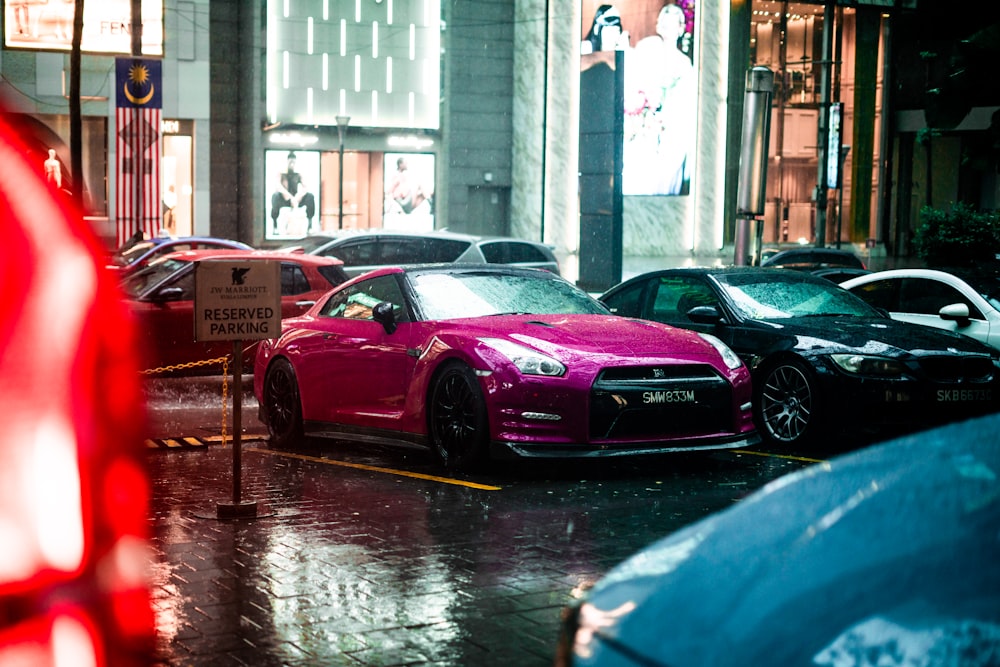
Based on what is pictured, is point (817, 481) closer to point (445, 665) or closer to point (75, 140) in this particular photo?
point (445, 665)

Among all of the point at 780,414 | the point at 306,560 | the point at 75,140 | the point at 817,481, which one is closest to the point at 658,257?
the point at 75,140

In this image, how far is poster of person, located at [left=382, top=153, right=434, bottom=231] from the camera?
148 ft

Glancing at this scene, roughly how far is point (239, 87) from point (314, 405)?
34378 mm

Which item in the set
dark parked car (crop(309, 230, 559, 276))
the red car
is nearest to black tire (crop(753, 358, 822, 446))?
the red car

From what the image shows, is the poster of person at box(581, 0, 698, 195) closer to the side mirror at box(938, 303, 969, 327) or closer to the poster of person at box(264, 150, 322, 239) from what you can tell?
A: the poster of person at box(264, 150, 322, 239)

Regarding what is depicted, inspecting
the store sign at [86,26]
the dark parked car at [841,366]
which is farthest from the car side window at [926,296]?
the store sign at [86,26]

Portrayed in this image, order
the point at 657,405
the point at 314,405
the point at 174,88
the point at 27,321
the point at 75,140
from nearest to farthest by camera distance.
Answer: the point at 27,321
the point at 657,405
the point at 314,405
the point at 75,140
the point at 174,88

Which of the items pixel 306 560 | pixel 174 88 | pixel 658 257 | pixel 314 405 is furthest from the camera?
pixel 658 257

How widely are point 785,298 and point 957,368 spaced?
1.64 m

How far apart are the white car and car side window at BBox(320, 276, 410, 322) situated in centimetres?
534

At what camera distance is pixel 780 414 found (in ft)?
36.9

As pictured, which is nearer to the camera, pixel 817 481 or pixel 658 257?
pixel 817 481

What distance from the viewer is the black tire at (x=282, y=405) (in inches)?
445

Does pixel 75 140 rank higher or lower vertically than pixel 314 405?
higher
